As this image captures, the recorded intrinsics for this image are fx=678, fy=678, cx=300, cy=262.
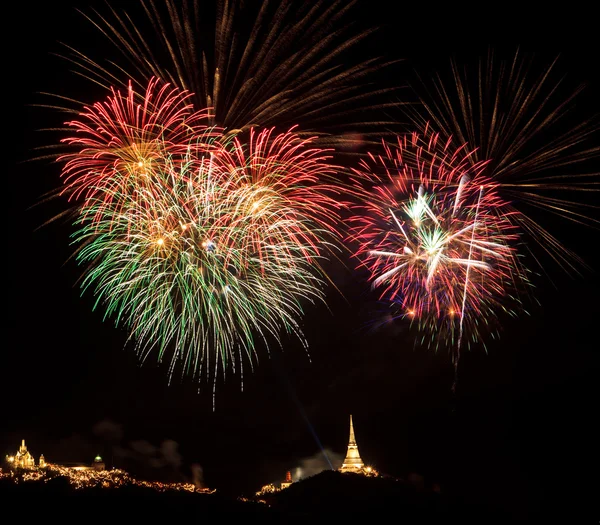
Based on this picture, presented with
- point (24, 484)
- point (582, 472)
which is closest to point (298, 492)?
point (582, 472)

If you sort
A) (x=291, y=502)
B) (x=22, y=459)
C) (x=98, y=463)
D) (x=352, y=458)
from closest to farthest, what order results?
(x=291, y=502), (x=352, y=458), (x=22, y=459), (x=98, y=463)

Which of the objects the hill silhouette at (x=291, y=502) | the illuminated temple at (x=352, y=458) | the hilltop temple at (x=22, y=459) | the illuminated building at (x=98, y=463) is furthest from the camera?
the illuminated building at (x=98, y=463)

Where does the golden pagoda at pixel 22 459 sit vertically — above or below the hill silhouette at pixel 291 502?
above

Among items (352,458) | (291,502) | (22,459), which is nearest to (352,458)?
(352,458)

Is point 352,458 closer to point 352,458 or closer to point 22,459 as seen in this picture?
point 352,458

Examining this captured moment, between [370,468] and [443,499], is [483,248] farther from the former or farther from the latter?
[370,468]

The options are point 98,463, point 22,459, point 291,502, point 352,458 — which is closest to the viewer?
point 291,502

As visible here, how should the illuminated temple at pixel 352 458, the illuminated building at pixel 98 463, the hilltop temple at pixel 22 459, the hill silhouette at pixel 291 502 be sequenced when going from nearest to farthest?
the hill silhouette at pixel 291 502 → the illuminated temple at pixel 352 458 → the hilltop temple at pixel 22 459 → the illuminated building at pixel 98 463

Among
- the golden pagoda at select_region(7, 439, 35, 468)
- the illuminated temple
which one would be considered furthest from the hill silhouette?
the golden pagoda at select_region(7, 439, 35, 468)

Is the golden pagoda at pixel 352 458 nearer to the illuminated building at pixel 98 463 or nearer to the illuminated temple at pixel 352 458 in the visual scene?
the illuminated temple at pixel 352 458

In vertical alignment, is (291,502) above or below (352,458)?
below

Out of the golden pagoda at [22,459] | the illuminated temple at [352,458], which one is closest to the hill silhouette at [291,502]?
the illuminated temple at [352,458]
